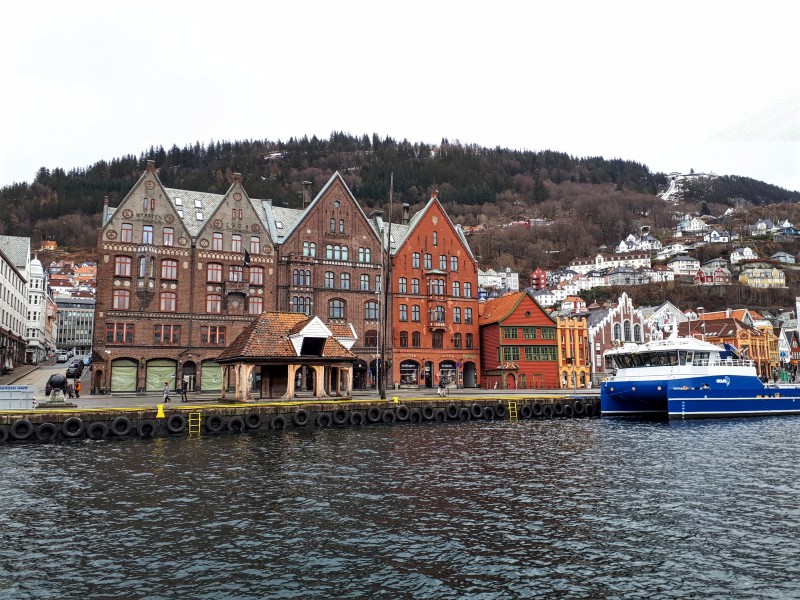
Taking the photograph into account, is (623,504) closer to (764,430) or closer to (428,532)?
(428,532)

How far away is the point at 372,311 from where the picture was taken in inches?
2886

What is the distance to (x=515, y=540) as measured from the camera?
1689cm

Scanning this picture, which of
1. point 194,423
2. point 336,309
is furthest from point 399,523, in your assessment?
point 336,309

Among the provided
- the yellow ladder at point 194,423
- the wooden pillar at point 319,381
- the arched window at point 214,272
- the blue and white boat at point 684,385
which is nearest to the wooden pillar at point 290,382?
the wooden pillar at point 319,381

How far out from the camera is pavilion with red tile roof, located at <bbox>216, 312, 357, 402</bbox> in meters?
48.7

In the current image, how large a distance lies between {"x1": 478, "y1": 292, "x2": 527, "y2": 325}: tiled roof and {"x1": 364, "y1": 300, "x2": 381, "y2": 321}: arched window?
15.0 meters

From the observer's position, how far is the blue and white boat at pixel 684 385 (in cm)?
5278

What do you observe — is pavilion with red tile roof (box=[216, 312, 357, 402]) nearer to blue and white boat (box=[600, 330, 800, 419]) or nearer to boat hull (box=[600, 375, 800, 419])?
boat hull (box=[600, 375, 800, 419])

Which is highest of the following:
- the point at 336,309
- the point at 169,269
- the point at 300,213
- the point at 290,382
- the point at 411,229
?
the point at 300,213

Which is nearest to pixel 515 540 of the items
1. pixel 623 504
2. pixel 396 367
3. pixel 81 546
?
pixel 623 504

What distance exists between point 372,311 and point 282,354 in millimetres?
25097

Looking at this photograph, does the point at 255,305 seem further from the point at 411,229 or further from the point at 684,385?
the point at 684,385

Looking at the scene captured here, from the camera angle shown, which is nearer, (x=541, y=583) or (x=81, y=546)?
(x=541, y=583)

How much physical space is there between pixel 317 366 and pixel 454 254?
3384cm
